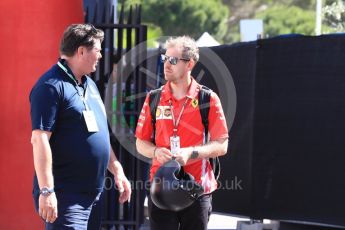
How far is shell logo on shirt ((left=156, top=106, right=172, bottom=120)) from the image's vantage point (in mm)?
5355

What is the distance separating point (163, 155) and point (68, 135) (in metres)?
0.70

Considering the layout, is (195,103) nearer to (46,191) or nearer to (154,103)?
(154,103)

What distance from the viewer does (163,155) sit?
521cm

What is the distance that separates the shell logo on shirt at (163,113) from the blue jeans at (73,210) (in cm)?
74

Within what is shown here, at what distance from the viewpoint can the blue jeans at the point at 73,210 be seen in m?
4.85

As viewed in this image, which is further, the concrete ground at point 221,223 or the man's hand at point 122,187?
the concrete ground at point 221,223

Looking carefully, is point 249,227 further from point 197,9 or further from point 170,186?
point 197,9

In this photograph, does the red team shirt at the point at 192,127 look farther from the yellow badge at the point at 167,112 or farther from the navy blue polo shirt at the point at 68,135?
the navy blue polo shirt at the point at 68,135

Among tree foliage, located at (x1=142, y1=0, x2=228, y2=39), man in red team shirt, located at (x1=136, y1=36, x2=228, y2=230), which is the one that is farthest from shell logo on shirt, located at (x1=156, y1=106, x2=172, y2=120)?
tree foliage, located at (x1=142, y1=0, x2=228, y2=39)

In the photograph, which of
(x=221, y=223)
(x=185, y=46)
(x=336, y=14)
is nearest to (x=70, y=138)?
(x=185, y=46)

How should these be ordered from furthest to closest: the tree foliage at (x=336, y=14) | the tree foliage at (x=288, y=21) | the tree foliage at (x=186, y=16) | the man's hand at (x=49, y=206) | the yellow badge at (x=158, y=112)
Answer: the tree foliage at (x=288, y=21), the tree foliage at (x=186, y=16), the tree foliage at (x=336, y=14), the yellow badge at (x=158, y=112), the man's hand at (x=49, y=206)

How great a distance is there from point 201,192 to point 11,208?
3.07m

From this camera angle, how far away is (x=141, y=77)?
7973mm

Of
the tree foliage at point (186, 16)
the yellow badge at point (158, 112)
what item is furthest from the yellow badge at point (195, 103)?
the tree foliage at point (186, 16)
